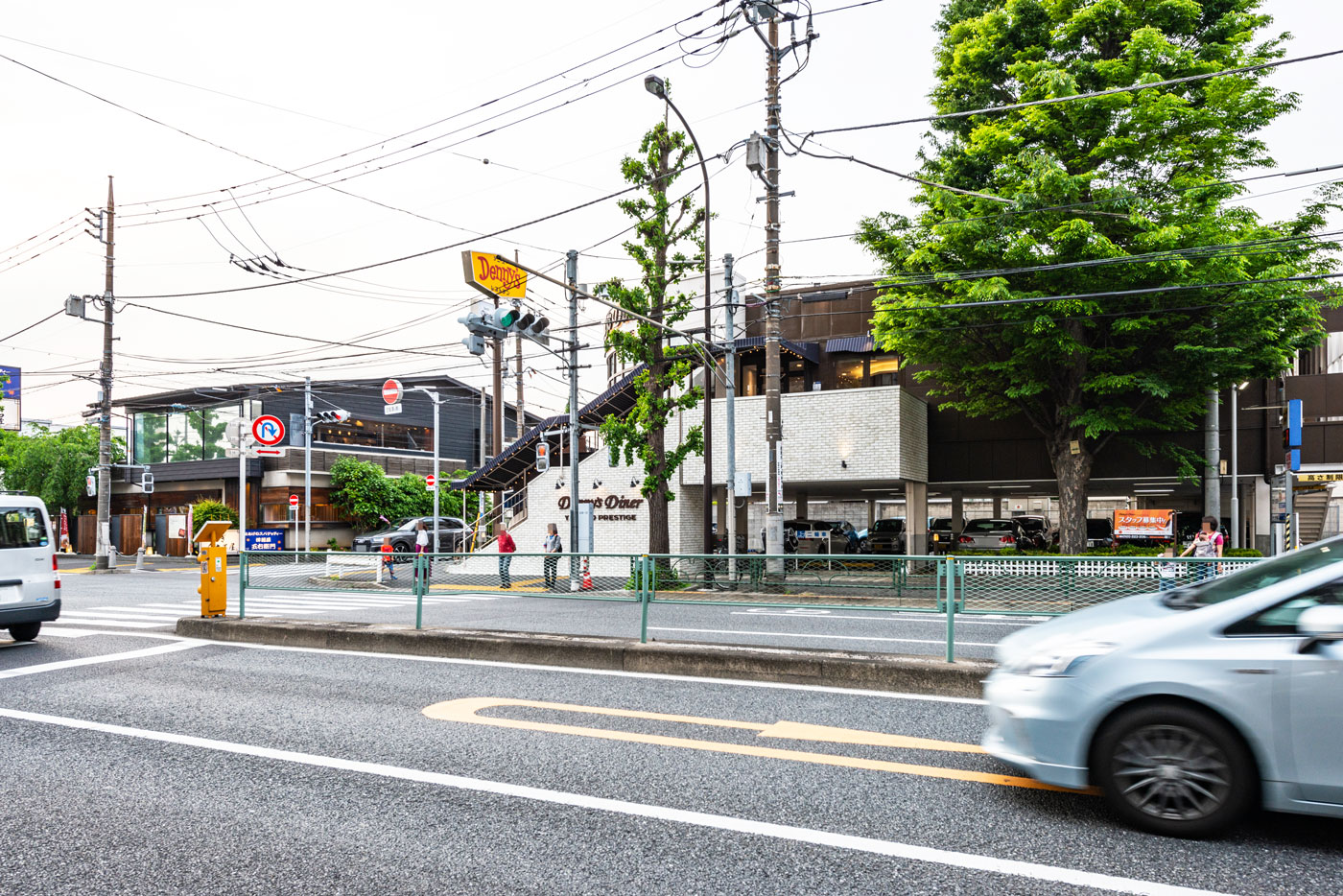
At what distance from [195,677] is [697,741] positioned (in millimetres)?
6020

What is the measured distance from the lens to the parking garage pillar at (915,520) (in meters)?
25.7

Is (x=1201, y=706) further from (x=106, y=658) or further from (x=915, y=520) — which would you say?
(x=915, y=520)

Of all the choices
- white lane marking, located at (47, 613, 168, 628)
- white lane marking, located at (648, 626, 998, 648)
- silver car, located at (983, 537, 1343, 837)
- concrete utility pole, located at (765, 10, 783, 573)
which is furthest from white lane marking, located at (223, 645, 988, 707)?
concrete utility pole, located at (765, 10, 783, 573)

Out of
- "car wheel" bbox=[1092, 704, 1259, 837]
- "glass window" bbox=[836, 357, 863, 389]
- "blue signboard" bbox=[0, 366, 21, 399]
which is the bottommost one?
"car wheel" bbox=[1092, 704, 1259, 837]

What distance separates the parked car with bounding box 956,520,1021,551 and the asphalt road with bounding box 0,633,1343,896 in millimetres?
21929

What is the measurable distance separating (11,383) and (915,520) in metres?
39.1

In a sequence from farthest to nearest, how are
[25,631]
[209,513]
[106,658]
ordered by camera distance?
1. [209,513]
2. [25,631]
3. [106,658]

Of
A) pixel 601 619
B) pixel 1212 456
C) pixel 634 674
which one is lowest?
pixel 634 674

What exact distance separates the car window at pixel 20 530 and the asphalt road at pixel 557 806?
395 cm

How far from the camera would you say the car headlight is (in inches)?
181

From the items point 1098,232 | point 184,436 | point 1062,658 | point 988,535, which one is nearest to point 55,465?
point 184,436

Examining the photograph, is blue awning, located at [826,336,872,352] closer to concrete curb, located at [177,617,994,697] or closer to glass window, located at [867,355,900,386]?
glass window, located at [867,355,900,386]

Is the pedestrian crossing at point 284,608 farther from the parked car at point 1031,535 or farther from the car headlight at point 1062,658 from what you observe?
the parked car at point 1031,535

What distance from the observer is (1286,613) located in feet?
14.2
